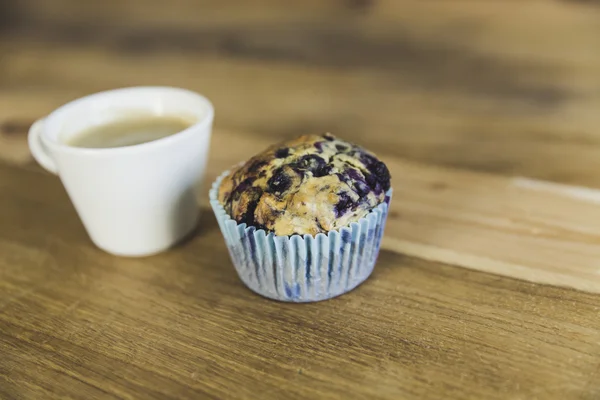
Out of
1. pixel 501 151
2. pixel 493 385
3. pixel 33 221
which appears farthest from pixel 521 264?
pixel 33 221

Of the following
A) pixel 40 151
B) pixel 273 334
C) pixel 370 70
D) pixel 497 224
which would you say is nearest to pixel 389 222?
pixel 497 224

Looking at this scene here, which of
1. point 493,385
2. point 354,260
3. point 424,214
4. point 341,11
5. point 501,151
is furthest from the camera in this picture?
point 341,11

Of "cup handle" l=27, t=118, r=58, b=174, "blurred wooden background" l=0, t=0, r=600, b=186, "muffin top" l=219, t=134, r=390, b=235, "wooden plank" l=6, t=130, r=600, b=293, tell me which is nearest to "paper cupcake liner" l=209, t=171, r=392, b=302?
"muffin top" l=219, t=134, r=390, b=235

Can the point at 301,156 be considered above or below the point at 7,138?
above

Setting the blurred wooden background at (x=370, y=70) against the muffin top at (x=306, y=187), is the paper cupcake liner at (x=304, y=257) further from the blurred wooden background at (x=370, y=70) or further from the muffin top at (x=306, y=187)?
the blurred wooden background at (x=370, y=70)

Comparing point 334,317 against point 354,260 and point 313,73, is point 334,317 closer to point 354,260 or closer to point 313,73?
point 354,260

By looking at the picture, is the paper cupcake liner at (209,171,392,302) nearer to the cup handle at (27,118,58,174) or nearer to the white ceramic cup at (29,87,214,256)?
the white ceramic cup at (29,87,214,256)
